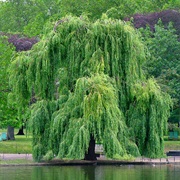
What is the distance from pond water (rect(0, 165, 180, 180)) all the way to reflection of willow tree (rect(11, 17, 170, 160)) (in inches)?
57.1

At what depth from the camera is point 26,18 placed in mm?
113125

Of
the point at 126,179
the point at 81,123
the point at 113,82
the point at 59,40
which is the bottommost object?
the point at 126,179

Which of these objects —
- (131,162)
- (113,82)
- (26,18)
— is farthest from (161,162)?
(26,18)

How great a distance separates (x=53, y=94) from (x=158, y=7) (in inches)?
2165

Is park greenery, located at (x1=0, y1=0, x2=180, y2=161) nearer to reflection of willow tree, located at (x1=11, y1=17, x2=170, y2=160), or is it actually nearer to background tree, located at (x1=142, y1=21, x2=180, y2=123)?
reflection of willow tree, located at (x1=11, y1=17, x2=170, y2=160)

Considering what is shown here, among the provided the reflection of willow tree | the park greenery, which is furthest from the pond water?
the reflection of willow tree

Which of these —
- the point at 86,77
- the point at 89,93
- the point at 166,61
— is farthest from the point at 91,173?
the point at 166,61

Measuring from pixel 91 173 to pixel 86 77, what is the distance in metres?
6.74

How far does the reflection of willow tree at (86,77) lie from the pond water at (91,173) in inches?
57.1

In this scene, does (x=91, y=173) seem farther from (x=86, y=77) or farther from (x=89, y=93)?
(x=86, y=77)

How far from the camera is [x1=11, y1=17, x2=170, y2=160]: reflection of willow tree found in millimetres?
41938

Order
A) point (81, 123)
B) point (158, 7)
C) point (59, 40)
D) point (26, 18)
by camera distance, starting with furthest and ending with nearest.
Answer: point (26, 18) < point (158, 7) < point (59, 40) < point (81, 123)

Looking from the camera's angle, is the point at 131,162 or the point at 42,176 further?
the point at 131,162

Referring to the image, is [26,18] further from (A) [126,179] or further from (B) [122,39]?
(A) [126,179]
